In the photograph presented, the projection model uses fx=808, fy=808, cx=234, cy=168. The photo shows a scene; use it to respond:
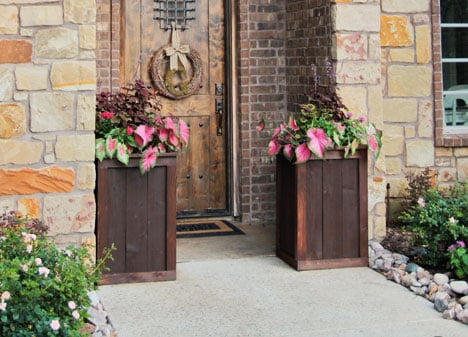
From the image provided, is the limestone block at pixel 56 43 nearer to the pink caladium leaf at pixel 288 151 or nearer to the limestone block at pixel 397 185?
the pink caladium leaf at pixel 288 151

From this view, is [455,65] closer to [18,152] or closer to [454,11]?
[454,11]

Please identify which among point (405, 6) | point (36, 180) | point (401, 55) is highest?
point (405, 6)

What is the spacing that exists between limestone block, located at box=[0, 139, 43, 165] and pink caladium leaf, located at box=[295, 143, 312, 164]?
178cm

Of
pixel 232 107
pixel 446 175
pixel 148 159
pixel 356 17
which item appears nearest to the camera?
pixel 148 159

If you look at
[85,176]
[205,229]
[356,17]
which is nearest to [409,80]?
[356,17]

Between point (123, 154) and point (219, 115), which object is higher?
point (219, 115)

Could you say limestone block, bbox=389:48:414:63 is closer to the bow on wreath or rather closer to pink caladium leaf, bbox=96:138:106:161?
the bow on wreath

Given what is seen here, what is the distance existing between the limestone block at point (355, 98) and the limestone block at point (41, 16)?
220cm

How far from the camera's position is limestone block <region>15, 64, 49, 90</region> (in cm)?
526

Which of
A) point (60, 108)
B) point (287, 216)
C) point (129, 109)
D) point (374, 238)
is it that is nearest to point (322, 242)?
point (287, 216)

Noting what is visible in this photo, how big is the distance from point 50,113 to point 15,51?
456 millimetres

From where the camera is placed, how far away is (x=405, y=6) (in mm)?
6895

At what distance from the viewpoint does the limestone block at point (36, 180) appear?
526cm

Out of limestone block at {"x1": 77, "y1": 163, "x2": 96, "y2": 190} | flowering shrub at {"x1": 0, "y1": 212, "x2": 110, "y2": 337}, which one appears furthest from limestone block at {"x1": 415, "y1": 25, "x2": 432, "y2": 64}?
flowering shrub at {"x1": 0, "y1": 212, "x2": 110, "y2": 337}
